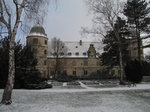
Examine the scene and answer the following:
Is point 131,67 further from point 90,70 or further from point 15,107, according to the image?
point 90,70

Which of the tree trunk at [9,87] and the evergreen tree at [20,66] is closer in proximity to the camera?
the tree trunk at [9,87]

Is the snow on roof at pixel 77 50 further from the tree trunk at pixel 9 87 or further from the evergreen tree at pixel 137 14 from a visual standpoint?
the tree trunk at pixel 9 87

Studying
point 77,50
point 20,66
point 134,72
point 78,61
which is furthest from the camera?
point 77,50

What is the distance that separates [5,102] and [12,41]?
11.1ft

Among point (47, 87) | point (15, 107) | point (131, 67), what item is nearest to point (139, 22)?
point (131, 67)

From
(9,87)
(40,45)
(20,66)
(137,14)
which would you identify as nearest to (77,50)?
(40,45)

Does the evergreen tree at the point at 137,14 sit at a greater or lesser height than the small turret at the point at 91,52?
greater

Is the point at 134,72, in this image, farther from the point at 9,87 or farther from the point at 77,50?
the point at 77,50

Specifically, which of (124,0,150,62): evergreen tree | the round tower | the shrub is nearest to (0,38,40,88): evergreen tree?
the shrub

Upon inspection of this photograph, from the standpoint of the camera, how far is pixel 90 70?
5638cm

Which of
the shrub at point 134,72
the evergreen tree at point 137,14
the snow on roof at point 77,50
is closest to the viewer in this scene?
the shrub at point 134,72

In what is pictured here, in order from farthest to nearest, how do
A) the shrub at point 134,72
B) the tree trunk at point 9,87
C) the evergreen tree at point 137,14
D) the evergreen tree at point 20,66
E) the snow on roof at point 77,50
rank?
1. the snow on roof at point 77,50
2. the evergreen tree at point 137,14
3. the shrub at point 134,72
4. the evergreen tree at point 20,66
5. the tree trunk at point 9,87

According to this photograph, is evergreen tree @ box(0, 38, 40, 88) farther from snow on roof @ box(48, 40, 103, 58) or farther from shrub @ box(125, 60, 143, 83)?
snow on roof @ box(48, 40, 103, 58)

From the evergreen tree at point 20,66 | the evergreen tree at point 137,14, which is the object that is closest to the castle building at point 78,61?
the evergreen tree at point 137,14
